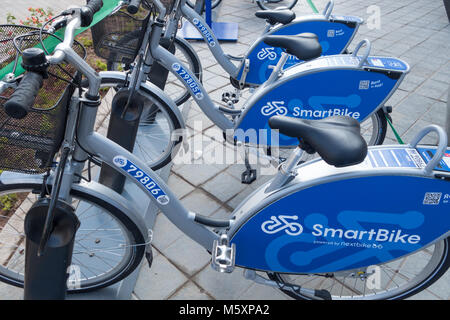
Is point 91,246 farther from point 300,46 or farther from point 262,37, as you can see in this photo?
point 262,37

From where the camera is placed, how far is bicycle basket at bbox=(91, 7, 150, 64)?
229 cm

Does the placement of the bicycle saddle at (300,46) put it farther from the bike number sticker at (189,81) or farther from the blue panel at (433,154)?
the blue panel at (433,154)

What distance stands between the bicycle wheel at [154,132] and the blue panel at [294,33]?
3.16 feet

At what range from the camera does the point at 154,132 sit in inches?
136

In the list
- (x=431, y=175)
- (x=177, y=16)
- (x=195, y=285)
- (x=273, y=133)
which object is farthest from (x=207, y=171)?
(x=431, y=175)

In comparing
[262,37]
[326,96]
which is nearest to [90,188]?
[326,96]

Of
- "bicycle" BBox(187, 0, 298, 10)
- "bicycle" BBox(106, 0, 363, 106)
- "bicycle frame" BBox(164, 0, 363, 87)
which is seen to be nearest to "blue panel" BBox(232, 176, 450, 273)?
"bicycle" BBox(106, 0, 363, 106)

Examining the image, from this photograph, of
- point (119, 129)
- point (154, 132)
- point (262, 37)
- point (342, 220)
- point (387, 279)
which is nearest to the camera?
point (342, 220)

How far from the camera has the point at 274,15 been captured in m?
3.29

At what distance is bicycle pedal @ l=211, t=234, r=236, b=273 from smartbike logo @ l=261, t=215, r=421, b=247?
231mm

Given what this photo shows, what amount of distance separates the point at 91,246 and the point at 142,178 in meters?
0.91

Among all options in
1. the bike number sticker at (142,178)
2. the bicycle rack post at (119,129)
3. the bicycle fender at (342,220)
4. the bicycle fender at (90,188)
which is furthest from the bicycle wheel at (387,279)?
the bicycle rack post at (119,129)

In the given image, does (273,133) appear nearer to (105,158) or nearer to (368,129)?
(368,129)

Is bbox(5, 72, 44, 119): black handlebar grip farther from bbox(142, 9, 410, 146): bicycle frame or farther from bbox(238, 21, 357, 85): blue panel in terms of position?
bbox(238, 21, 357, 85): blue panel
